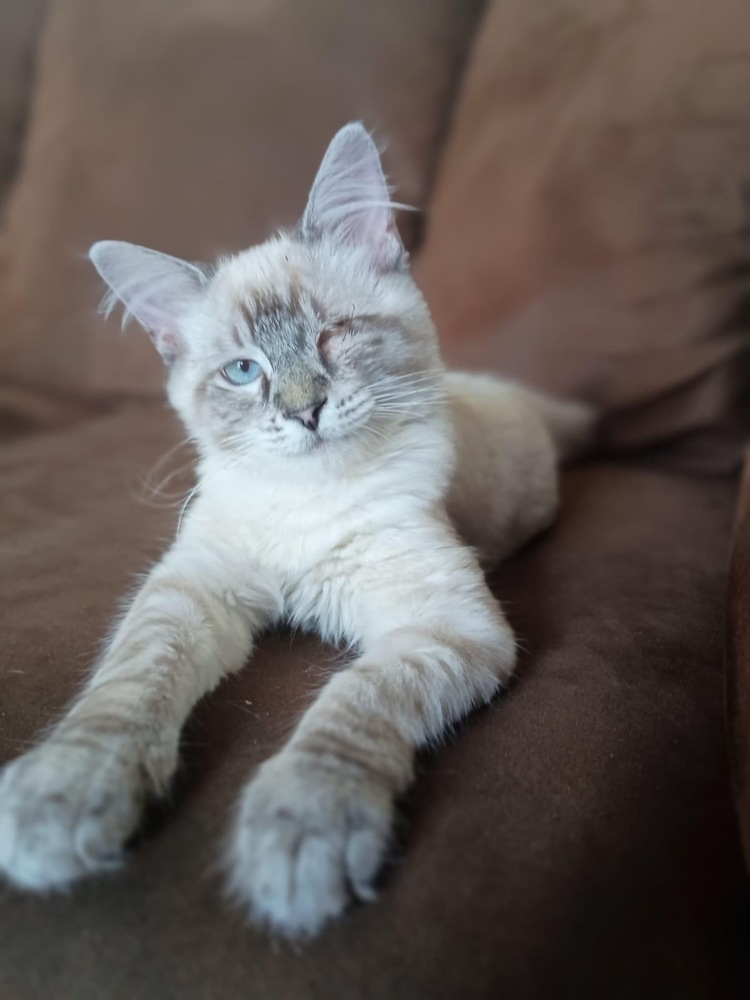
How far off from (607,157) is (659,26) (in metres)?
0.29

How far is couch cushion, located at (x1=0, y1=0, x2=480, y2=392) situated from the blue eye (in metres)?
1.01

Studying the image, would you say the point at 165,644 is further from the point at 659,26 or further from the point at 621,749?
the point at 659,26

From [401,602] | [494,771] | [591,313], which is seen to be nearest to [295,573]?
[401,602]

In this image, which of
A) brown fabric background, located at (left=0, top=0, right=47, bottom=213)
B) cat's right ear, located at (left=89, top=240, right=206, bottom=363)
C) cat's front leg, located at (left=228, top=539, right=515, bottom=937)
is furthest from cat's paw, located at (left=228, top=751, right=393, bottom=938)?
brown fabric background, located at (left=0, top=0, right=47, bottom=213)

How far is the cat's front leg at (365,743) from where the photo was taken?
2.12 feet

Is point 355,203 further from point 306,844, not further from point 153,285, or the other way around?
point 306,844

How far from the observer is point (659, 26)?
1.62 meters

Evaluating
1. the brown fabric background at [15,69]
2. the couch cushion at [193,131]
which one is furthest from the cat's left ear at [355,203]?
the brown fabric background at [15,69]

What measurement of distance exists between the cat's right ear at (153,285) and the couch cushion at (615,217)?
0.84 m

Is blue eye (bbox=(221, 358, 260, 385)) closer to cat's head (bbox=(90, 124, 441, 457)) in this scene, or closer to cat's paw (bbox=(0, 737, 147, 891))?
cat's head (bbox=(90, 124, 441, 457))

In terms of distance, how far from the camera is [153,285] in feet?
4.12

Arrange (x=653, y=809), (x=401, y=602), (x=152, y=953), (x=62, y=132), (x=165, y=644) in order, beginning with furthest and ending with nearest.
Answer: (x=62, y=132)
(x=401, y=602)
(x=165, y=644)
(x=653, y=809)
(x=152, y=953)

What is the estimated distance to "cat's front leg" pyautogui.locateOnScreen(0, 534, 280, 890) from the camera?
68cm

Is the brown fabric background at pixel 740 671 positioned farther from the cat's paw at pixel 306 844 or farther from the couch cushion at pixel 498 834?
the cat's paw at pixel 306 844
